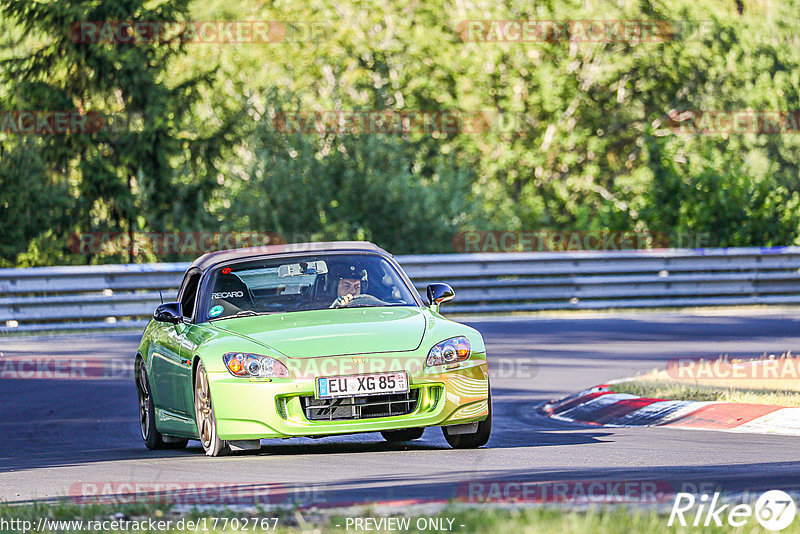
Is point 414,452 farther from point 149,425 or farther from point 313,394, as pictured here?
point 149,425

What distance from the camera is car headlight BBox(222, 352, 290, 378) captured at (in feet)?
29.5

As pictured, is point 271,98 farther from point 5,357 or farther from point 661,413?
point 661,413

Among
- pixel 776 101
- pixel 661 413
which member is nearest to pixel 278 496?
pixel 661 413

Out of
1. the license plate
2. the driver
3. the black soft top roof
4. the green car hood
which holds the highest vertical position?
the black soft top roof

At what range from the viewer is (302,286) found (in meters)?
10.3

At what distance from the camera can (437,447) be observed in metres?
9.77

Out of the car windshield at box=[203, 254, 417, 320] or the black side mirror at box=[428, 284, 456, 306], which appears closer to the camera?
the car windshield at box=[203, 254, 417, 320]

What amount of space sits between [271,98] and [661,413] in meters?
20.1

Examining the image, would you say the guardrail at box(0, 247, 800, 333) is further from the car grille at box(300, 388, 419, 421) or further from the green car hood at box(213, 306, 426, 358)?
the car grille at box(300, 388, 419, 421)

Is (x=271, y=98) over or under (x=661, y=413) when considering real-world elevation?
over

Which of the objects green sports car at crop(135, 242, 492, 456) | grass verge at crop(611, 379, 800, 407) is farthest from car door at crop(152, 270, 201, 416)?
grass verge at crop(611, 379, 800, 407)

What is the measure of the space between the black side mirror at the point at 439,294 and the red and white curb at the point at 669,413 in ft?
6.19

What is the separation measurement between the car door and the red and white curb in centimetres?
328

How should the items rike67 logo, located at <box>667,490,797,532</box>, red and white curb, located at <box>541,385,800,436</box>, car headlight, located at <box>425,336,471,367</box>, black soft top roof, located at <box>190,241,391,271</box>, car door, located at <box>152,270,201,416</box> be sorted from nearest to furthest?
1. rike67 logo, located at <box>667,490,797,532</box>
2. car headlight, located at <box>425,336,471,367</box>
3. car door, located at <box>152,270,201,416</box>
4. red and white curb, located at <box>541,385,800,436</box>
5. black soft top roof, located at <box>190,241,391,271</box>
